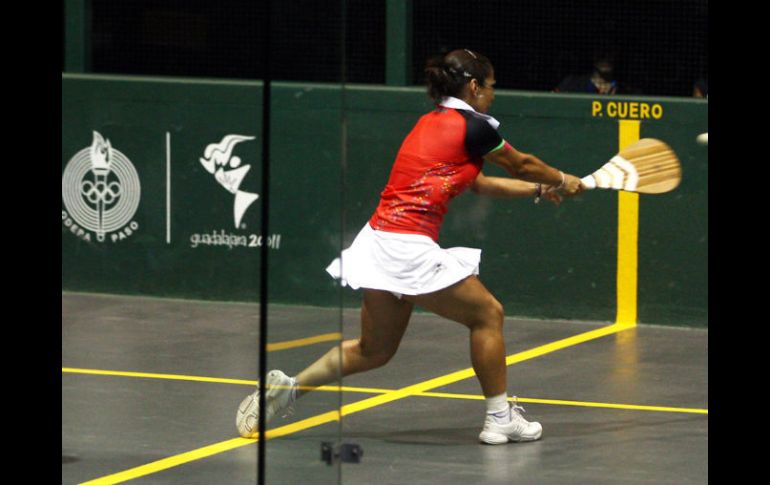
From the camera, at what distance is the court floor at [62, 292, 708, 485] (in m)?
8.43

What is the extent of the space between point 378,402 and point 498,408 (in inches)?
56.5

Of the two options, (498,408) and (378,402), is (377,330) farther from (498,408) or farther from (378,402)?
(378,402)

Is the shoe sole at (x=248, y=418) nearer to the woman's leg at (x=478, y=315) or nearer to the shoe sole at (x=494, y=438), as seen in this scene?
the woman's leg at (x=478, y=315)

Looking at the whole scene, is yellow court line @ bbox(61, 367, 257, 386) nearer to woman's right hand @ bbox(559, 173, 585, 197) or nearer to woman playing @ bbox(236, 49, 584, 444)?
woman playing @ bbox(236, 49, 584, 444)

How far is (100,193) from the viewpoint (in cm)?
1485

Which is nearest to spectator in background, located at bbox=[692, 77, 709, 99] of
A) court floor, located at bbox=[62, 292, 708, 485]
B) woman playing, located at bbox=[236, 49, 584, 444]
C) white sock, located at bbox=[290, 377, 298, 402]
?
court floor, located at bbox=[62, 292, 708, 485]

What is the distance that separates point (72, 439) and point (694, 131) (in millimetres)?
6001

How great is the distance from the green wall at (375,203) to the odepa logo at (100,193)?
0.06 metres

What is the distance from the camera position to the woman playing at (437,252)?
907cm

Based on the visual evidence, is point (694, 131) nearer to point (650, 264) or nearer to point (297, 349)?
point (650, 264)

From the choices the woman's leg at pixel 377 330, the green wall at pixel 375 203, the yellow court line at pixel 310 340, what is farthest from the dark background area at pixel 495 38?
the yellow court line at pixel 310 340

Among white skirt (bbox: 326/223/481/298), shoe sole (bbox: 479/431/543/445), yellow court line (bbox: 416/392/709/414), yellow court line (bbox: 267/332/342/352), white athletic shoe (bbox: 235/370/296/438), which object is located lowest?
shoe sole (bbox: 479/431/543/445)

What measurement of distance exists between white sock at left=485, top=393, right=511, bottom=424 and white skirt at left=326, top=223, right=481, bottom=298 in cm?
70

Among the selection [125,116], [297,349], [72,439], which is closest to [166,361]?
[72,439]
